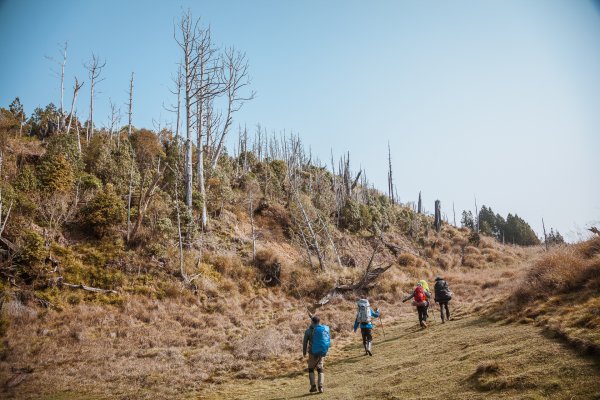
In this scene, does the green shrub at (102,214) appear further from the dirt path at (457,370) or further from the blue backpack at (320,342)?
the blue backpack at (320,342)

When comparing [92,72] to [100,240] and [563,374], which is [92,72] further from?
[563,374]

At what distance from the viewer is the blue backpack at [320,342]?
774 centimetres

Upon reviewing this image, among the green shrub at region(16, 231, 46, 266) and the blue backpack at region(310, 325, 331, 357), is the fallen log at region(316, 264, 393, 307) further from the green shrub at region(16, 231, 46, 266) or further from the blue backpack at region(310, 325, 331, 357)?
the green shrub at region(16, 231, 46, 266)

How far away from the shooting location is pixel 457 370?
6.52 metres

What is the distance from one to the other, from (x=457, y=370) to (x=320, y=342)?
9.43ft

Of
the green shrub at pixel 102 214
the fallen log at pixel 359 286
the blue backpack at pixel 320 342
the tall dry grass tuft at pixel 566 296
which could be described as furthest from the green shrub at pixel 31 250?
the tall dry grass tuft at pixel 566 296

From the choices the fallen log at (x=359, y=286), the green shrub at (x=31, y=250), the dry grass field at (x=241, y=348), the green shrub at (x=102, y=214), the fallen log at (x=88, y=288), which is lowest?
the dry grass field at (x=241, y=348)

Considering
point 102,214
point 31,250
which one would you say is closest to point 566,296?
point 31,250

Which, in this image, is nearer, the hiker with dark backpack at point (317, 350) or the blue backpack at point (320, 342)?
the hiker with dark backpack at point (317, 350)

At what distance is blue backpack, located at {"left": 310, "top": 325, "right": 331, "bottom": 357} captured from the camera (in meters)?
7.74

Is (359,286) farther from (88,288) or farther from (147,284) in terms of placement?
(88,288)

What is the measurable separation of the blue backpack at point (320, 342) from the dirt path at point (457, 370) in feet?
2.65

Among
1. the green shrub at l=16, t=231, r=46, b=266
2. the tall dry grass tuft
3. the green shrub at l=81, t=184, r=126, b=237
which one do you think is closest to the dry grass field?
the tall dry grass tuft

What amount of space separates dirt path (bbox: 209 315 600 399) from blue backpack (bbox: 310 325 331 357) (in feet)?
2.65
